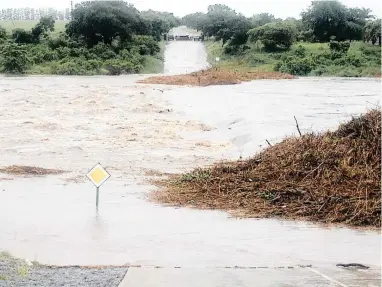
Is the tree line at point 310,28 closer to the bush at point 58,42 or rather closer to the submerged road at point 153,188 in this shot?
the bush at point 58,42

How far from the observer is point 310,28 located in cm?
→ 7256

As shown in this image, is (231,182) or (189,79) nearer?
(231,182)

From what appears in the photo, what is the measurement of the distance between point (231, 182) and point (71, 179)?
4.81 m

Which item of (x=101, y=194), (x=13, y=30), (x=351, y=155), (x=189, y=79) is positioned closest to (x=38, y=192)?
(x=101, y=194)

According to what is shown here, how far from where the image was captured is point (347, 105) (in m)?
34.6

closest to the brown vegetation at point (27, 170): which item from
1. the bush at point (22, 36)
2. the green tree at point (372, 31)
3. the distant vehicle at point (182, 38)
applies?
the green tree at point (372, 31)

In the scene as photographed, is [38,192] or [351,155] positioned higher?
[351,155]

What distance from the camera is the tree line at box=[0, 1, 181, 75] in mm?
60812

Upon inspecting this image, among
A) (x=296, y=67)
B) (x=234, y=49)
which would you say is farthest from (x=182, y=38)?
(x=296, y=67)

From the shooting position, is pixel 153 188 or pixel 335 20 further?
pixel 335 20

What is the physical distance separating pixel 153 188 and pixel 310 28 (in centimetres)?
5995

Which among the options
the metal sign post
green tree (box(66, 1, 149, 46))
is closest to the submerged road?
the metal sign post

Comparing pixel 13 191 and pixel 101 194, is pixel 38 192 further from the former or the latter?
pixel 101 194

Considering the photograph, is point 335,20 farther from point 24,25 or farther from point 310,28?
point 24,25
